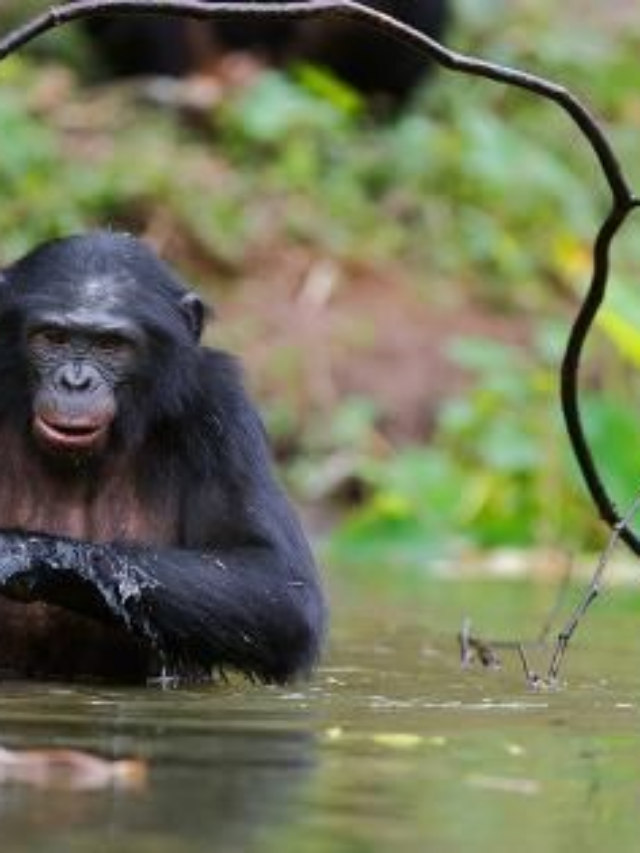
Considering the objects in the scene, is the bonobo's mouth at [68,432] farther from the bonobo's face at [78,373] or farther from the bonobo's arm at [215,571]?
the bonobo's arm at [215,571]

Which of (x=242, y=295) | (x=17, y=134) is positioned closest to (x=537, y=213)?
(x=242, y=295)

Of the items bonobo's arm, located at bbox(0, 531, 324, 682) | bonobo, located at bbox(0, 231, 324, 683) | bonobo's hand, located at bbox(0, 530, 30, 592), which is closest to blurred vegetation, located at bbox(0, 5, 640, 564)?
bonobo, located at bbox(0, 231, 324, 683)

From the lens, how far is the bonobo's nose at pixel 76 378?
265 inches

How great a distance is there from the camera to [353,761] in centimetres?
465

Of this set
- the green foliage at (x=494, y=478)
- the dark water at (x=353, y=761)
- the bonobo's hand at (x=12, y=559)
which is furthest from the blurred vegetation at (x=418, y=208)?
the bonobo's hand at (x=12, y=559)

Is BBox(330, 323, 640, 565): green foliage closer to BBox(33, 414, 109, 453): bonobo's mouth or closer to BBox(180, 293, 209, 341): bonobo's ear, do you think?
BBox(180, 293, 209, 341): bonobo's ear

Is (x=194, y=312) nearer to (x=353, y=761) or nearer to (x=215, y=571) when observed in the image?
(x=215, y=571)

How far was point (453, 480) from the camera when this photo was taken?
14.6 m

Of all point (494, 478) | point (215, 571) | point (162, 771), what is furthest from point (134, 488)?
point (494, 478)

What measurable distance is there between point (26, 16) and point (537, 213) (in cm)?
406

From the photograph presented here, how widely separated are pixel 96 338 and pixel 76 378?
237mm

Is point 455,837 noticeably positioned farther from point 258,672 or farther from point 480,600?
point 480,600

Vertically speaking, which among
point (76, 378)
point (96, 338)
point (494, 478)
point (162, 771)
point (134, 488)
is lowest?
point (162, 771)

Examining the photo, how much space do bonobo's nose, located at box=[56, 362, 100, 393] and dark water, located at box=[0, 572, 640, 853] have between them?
866 millimetres
